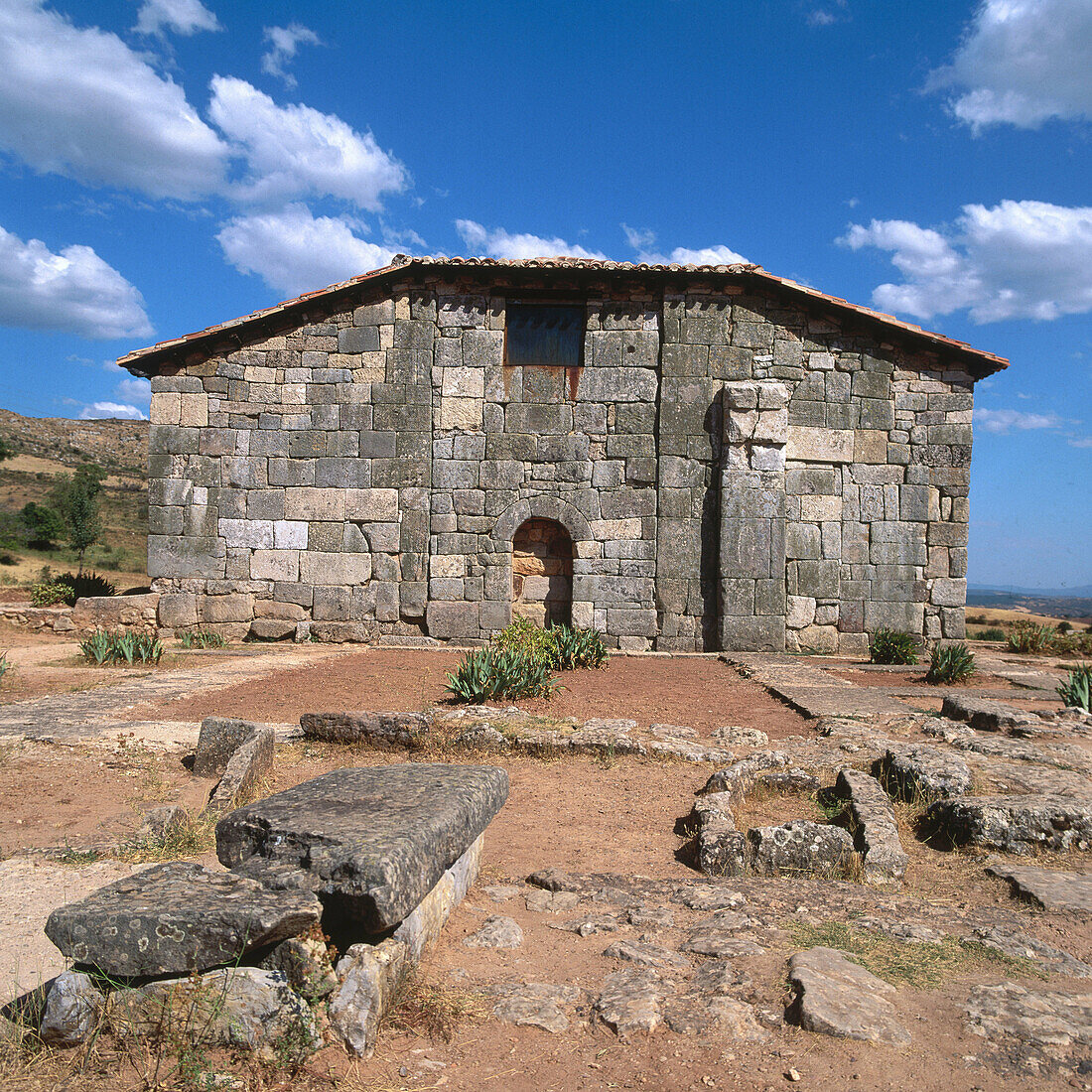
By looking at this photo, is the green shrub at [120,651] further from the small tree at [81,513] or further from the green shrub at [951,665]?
the small tree at [81,513]

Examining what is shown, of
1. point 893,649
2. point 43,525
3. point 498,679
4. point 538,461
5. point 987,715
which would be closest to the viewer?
point 987,715

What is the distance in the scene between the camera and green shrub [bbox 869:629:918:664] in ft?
37.5

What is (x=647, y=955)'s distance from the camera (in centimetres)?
321

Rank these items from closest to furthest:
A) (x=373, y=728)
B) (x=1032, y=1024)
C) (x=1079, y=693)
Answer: (x=1032, y=1024) < (x=373, y=728) < (x=1079, y=693)

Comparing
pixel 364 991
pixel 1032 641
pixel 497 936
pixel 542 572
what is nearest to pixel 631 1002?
pixel 497 936

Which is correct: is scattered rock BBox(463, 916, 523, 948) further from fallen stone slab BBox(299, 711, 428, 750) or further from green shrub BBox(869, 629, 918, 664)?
green shrub BBox(869, 629, 918, 664)

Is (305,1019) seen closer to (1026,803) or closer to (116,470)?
(1026,803)

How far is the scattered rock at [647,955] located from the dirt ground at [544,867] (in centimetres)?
7

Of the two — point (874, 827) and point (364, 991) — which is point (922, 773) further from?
point (364, 991)

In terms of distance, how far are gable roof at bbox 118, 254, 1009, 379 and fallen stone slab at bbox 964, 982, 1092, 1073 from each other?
11075mm

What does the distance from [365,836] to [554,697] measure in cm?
531

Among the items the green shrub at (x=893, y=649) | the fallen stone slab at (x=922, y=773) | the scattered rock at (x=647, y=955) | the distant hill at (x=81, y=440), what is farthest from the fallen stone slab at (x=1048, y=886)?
the distant hill at (x=81, y=440)

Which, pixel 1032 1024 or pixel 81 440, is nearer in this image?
pixel 1032 1024

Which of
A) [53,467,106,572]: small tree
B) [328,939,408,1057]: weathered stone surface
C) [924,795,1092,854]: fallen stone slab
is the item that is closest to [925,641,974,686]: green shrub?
[924,795,1092,854]: fallen stone slab
